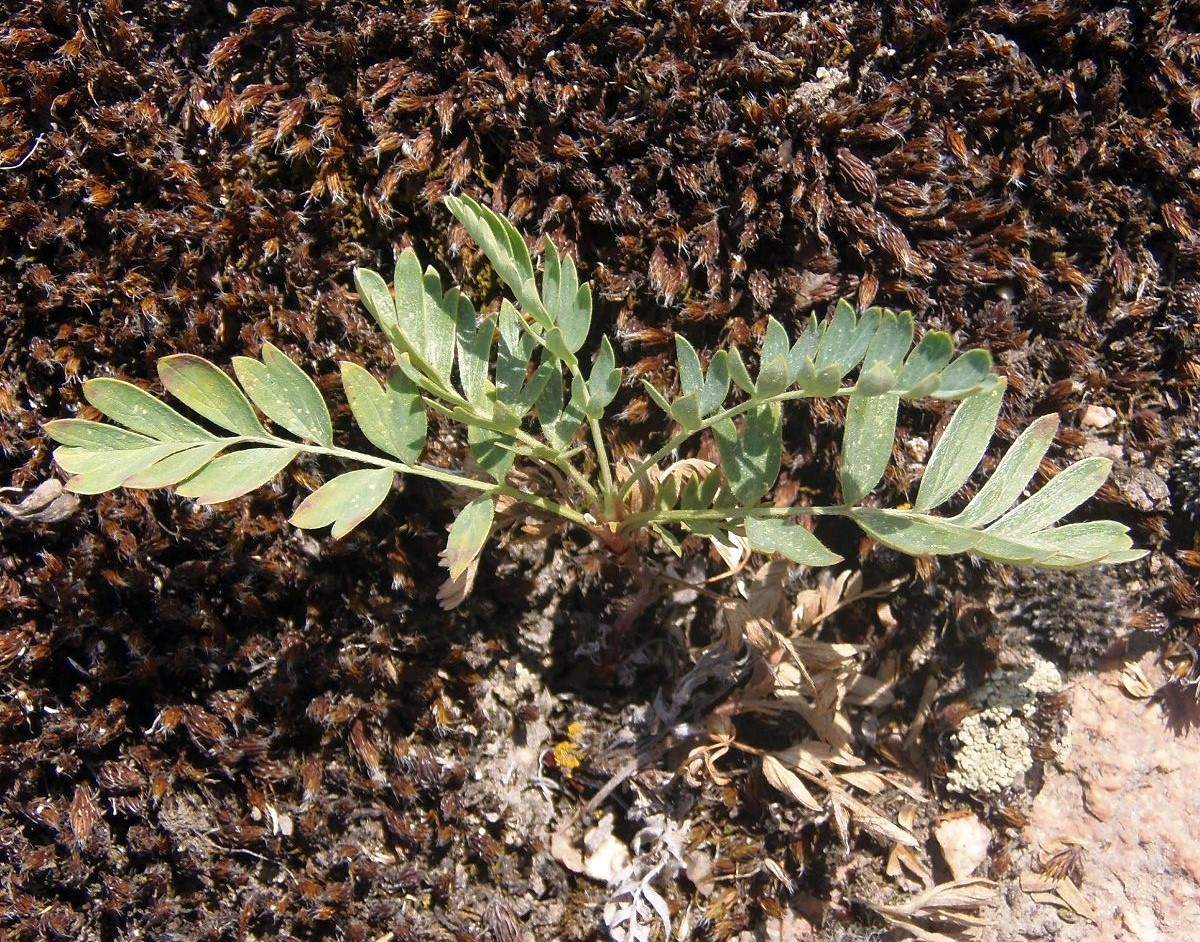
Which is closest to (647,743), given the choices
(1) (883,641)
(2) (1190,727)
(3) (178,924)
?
(1) (883,641)

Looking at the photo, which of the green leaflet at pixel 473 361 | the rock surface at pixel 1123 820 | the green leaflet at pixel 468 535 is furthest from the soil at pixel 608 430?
the green leaflet at pixel 468 535

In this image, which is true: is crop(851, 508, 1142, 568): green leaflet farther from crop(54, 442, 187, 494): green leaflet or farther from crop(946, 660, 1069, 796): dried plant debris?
crop(54, 442, 187, 494): green leaflet

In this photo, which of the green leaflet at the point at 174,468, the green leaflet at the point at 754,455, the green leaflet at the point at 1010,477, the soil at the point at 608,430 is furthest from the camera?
the soil at the point at 608,430

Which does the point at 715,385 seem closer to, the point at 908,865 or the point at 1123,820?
the point at 908,865

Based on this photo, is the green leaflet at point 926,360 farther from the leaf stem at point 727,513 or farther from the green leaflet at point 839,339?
the leaf stem at point 727,513

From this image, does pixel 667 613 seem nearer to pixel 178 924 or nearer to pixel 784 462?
pixel 784 462


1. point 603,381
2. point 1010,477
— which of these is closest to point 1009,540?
point 1010,477

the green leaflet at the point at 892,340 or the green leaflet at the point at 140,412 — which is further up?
the green leaflet at the point at 892,340
